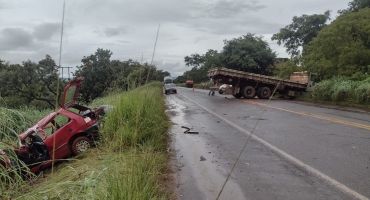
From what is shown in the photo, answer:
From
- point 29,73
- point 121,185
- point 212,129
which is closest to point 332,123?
point 212,129

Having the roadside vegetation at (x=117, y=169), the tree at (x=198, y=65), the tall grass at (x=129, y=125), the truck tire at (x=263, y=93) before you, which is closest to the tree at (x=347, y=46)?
the truck tire at (x=263, y=93)

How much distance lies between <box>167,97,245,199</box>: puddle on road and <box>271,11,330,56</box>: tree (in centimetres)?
3218

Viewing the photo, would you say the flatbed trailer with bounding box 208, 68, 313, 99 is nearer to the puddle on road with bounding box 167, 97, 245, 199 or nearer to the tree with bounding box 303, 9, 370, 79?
the tree with bounding box 303, 9, 370, 79

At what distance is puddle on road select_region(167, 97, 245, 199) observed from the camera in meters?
4.23

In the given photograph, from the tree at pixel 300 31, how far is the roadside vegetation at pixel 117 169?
3309 centimetres

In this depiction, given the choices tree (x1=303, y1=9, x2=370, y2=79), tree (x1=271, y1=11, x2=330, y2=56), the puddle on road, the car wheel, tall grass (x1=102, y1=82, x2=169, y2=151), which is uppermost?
tree (x1=271, y1=11, x2=330, y2=56)

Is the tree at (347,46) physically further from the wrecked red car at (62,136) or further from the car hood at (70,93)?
the wrecked red car at (62,136)

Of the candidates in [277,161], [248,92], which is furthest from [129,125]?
[248,92]

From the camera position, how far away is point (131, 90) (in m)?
7.71

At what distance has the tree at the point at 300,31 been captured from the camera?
3612cm

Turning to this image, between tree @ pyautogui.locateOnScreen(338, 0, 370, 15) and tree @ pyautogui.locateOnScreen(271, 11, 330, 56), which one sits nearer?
tree @ pyautogui.locateOnScreen(338, 0, 370, 15)

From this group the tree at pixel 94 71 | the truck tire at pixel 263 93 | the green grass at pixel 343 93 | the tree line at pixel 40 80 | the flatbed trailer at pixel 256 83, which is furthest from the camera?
the tree at pixel 94 71

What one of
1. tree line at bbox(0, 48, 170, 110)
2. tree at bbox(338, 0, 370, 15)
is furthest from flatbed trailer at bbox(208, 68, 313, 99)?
tree at bbox(338, 0, 370, 15)

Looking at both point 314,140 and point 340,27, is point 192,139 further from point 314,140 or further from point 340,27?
point 340,27
